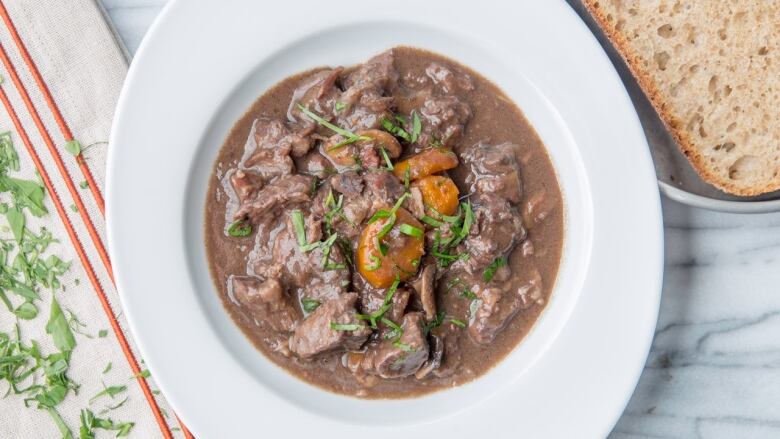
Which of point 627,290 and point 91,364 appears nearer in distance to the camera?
point 627,290

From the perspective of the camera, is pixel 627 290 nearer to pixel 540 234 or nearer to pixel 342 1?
pixel 540 234

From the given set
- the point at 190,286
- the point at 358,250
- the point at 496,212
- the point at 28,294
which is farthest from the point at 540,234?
the point at 28,294

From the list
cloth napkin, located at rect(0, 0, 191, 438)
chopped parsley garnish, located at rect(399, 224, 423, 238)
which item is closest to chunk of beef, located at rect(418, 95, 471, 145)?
chopped parsley garnish, located at rect(399, 224, 423, 238)

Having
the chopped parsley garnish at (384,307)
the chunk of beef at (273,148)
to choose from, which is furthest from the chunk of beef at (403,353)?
the chunk of beef at (273,148)

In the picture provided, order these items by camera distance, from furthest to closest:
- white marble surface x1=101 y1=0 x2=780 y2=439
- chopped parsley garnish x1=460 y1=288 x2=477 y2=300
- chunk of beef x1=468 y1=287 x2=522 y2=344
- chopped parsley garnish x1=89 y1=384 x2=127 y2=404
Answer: white marble surface x1=101 y1=0 x2=780 y2=439
chopped parsley garnish x1=89 y1=384 x2=127 y2=404
chopped parsley garnish x1=460 y1=288 x2=477 y2=300
chunk of beef x1=468 y1=287 x2=522 y2=344

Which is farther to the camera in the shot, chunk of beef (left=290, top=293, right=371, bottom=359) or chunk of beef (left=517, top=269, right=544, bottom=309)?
chunk of beef (left=517, top=269, right=544, bottom=309)

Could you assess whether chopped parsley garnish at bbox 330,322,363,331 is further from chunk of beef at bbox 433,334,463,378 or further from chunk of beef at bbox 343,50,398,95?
chunk of beef at bbox 343,50,398,95

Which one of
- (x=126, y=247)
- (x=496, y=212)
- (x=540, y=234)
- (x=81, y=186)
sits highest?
(x=81, y=186)
